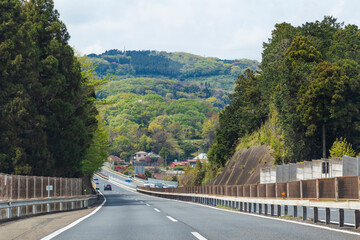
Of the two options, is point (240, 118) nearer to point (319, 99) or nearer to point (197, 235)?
point (319, 99)

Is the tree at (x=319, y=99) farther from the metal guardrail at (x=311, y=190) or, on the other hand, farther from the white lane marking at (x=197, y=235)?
the white lane marking at (x=197, y=235)

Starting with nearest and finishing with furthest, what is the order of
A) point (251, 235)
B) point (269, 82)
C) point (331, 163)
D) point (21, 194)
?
point (251, 235), point (21, 194), point (331, 163), point (269, 82)

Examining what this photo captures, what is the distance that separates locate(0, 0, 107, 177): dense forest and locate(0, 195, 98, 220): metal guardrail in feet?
14.0

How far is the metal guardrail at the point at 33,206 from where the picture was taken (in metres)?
17.8

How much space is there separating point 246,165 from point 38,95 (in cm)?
3557

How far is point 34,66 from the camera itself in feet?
111

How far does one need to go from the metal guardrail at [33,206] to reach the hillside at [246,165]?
29.5 metres

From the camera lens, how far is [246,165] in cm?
6312

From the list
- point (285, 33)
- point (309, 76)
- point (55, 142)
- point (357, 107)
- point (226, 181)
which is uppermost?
point (285, 33)

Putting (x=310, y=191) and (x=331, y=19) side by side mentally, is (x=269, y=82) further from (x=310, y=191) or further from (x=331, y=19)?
(x=310, y=191)

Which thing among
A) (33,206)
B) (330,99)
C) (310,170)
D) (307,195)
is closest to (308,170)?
(310,170)

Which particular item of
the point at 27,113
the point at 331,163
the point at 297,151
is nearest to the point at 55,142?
the point at 27,113

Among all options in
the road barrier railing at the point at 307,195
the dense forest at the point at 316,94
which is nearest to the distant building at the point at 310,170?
the road barrier railing at the point at 307,195

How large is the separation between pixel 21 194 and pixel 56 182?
693cm
